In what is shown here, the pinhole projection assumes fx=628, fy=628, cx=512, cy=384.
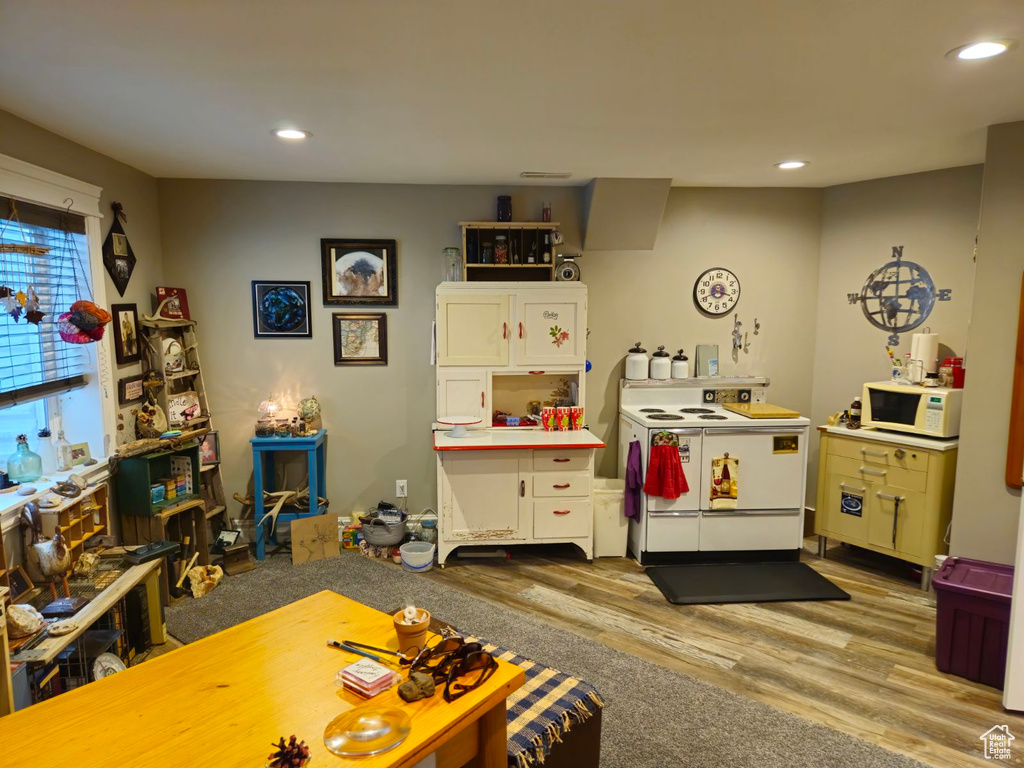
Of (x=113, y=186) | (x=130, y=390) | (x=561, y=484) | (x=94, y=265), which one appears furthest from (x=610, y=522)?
(x=113, y=186)

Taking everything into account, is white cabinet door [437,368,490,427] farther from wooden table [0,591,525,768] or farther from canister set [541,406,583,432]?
wooden table [0,591,525,768]

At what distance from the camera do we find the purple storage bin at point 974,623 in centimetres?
269

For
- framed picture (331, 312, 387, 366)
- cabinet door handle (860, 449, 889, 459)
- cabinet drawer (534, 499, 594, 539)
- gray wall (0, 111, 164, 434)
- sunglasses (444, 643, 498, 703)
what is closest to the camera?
Answer: sunglasses (444, 643, 498, 703)

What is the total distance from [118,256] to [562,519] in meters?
3.07

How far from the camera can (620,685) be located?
8.95ft

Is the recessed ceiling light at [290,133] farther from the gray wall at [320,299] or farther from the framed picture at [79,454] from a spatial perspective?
the framed picture at [79,454]

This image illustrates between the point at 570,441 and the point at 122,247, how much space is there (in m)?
2.90

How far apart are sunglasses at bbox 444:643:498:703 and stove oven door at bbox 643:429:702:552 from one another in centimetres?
252

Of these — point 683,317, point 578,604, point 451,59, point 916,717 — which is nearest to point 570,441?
point 578,604

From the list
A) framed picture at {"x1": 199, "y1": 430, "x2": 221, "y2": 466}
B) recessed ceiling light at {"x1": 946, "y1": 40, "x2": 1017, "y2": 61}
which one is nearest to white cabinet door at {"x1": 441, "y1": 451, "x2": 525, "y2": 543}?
framed picture at {"x1": 199, "y1": 430, "x2": 221, "y2": 466}

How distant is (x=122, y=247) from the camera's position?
3650mm

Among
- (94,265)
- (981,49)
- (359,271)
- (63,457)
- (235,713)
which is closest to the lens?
(235,713)

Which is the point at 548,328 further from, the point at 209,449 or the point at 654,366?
the point at 209,449

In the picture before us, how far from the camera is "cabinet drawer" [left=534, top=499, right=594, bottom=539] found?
400 centimetres
